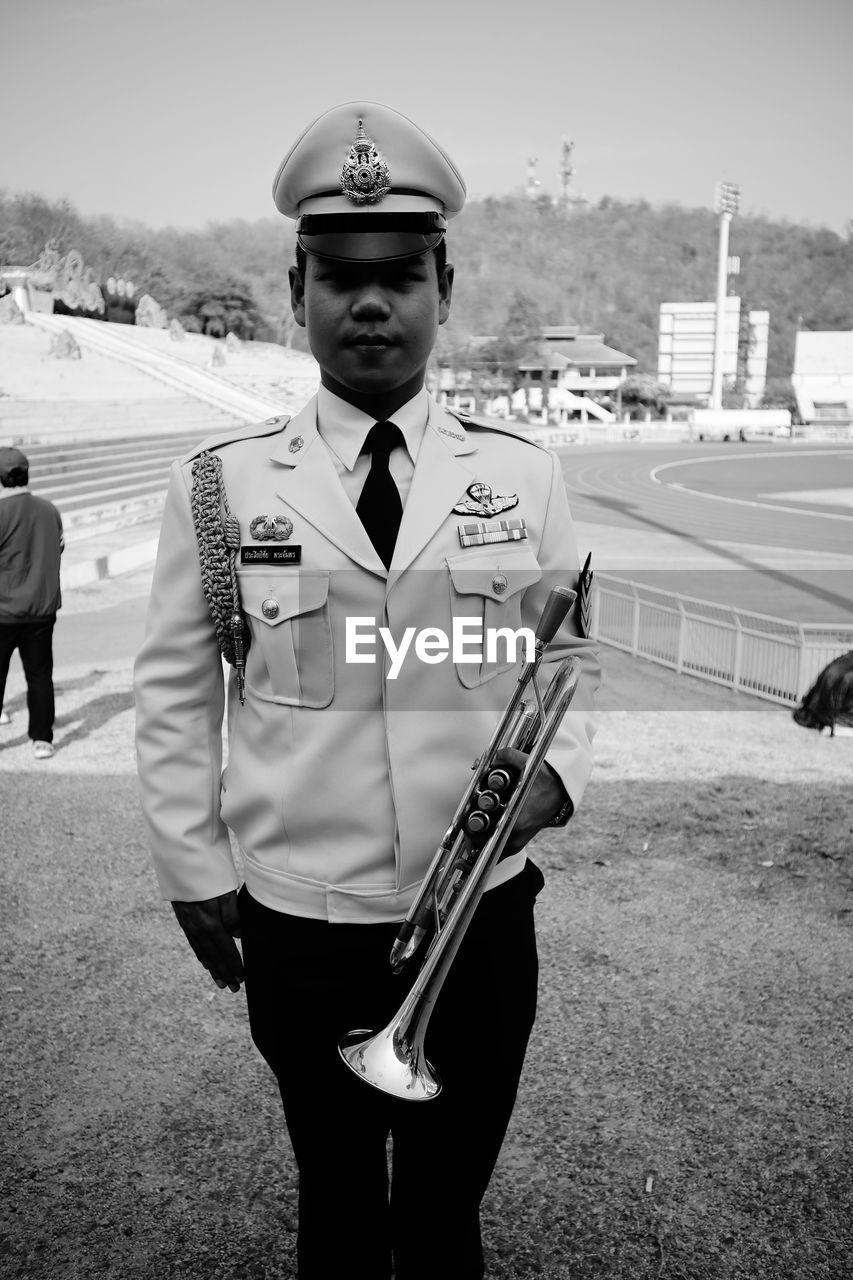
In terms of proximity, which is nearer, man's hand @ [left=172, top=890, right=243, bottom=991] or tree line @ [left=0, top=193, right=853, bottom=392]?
man's hand @ [left=172, top=890, right=243, bottom=991]

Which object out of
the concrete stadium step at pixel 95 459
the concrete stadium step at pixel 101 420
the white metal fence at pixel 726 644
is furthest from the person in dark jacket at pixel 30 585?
the concrete stadium step at pixel 101 420

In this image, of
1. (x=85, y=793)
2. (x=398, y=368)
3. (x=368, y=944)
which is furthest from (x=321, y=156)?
(x=85, y=793)

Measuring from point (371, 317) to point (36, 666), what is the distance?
6.32 meters

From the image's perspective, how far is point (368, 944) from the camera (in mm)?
2031

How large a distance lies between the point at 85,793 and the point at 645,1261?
5.02m

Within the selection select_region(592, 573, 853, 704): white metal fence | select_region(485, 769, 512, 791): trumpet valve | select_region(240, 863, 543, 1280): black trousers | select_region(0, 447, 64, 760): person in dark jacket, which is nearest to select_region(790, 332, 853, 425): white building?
select_region(592, 573, 853, 704): white metal fence

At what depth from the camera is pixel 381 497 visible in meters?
2.11

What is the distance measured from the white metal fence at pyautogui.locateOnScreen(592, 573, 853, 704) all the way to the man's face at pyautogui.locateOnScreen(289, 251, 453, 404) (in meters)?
8.46

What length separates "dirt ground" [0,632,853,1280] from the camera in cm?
290

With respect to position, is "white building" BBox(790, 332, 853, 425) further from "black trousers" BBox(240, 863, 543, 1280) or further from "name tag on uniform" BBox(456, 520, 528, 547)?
"black trousers" BBox(240, 863, 543, 1280)

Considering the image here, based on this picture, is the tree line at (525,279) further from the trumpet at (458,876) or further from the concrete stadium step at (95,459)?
the trumpet at (458,876)

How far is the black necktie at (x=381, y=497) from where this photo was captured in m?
2.07

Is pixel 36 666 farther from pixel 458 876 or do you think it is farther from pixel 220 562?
pixel 458 876

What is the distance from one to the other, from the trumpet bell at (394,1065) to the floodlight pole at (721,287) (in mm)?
105337
